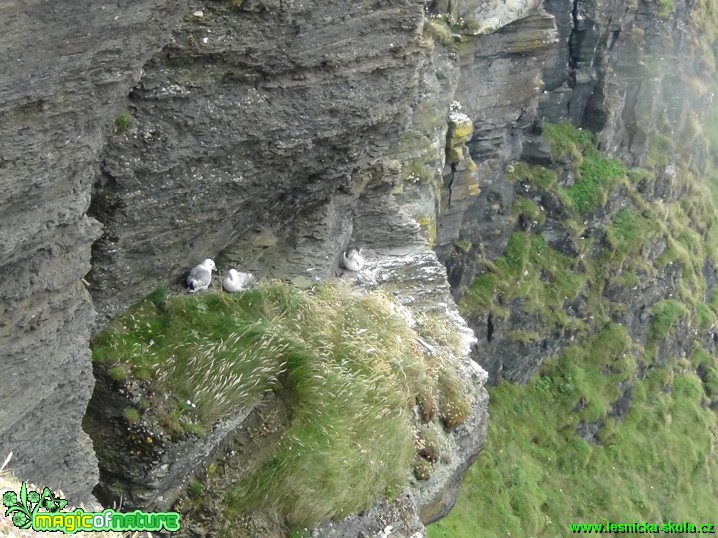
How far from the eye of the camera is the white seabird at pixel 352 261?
10859 millimetres

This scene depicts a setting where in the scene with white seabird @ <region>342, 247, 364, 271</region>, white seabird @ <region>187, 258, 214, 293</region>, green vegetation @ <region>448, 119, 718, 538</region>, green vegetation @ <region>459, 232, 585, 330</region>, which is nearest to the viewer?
white seabird @ <region>187, 258, 214, 293</region>

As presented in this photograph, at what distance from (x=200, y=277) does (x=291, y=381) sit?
1.67 metres

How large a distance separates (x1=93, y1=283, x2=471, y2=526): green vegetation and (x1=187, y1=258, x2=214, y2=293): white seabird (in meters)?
0.16

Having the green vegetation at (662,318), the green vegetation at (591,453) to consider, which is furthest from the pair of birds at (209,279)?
the green vegetation at (662,318)

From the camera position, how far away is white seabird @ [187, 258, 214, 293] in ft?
26.6

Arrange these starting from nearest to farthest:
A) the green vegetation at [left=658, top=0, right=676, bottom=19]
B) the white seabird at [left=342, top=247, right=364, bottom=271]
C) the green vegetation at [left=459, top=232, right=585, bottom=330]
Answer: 1. the white seabird at [left=342, top=247, right=364, bottom=271]
2. the green vegetation at [left=459, top=232, right=585, bottom=330]
3. the green vegetation at [left=658, top=0, right=676, bottom=19]

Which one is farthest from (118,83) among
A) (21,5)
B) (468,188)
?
(468,188)

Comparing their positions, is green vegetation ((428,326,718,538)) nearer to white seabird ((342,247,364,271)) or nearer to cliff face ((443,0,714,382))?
Result: cliff face ((443,0,714,382))

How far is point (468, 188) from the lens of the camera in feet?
70.0

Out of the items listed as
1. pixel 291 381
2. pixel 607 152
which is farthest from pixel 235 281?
pixel 607 152

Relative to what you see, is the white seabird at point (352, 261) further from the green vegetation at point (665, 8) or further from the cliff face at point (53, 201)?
the green vegetation at point (665, 8)

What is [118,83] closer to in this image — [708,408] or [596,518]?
[596,518]

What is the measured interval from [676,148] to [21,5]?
122 ft

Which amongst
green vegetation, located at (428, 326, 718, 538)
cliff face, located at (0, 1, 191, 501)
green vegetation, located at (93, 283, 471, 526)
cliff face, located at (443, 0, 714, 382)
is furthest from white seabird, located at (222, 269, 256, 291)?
cliff face, located at (443, 0, 714, 382)
